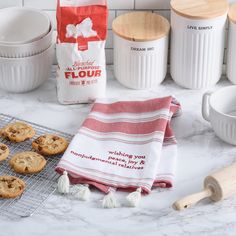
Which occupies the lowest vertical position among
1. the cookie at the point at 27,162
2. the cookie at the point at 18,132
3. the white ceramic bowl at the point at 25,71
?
the cookie at the point at 27,162

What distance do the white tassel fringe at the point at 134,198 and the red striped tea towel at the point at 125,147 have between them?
0.07 ft

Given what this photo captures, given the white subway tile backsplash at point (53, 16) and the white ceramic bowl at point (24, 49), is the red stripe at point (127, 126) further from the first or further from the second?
the white subway tile backsplash at point (53, 16)

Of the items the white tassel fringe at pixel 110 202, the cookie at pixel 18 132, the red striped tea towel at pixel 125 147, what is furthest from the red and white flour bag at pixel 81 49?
the white tassel fringe at pixel 110 202

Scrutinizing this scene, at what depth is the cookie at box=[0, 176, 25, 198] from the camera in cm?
162

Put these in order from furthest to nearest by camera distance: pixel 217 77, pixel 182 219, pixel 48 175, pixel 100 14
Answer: pixel 217 77 → pixel 100 14 → pixel 48 175 → pixel 182 219

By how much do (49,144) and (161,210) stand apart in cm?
30

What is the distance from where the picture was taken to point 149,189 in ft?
5.41

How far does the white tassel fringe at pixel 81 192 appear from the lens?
1.64 metres

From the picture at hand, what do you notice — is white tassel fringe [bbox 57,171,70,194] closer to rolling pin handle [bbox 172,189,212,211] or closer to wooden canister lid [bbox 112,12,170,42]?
rolling pin handle [bbox 172,189,212,211]

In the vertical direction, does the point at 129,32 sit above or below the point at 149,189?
above

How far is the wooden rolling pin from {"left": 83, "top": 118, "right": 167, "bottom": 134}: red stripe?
21cm

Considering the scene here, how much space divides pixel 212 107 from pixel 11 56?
18.9 inches

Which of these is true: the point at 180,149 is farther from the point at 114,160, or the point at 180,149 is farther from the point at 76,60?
the point at 76,60

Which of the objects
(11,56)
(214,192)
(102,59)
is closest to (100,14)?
(102,59)
